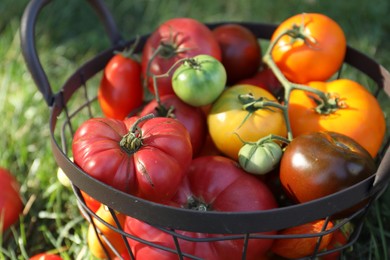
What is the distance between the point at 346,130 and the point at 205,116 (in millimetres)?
368

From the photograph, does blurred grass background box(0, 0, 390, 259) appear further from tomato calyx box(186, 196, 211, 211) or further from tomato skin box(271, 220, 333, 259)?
tomato calyx box(186, 196, 211, 211)

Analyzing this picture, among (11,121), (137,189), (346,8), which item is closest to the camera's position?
(137,189)

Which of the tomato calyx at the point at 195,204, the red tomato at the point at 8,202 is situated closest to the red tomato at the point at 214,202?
the tomato calyx at the point at 195,204

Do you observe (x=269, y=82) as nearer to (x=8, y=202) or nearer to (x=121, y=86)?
(x=121, y=86)

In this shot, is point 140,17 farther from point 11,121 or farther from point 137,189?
point 137,189

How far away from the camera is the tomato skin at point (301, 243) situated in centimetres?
114

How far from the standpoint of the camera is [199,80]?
1.25 m

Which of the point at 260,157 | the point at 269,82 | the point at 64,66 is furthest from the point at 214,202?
the point at 64,66

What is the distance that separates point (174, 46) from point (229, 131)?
33cm

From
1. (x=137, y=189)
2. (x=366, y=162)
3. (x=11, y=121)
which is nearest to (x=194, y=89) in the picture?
(x=137, y=189)

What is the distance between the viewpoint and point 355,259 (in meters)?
1.42

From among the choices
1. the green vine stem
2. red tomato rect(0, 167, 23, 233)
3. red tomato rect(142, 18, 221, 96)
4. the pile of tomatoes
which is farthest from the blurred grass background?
red tomato rect(142, 18, 221, 96)

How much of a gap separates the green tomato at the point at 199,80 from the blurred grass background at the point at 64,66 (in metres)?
0.53

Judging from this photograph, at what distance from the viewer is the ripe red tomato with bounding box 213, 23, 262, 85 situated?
1508 millimetres
